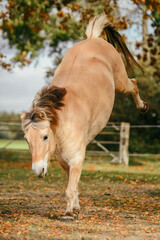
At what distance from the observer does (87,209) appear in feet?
21.0

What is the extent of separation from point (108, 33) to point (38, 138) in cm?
408

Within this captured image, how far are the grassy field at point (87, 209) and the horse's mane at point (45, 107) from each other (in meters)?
1.33

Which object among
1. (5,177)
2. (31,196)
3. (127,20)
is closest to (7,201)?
(31,196)

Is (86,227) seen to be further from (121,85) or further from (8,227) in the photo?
(121,85)

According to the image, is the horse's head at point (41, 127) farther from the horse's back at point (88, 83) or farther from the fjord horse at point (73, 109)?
the horse's back at point (88, 83)

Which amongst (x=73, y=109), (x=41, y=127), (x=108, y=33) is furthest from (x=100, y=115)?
(x=108, y=33)

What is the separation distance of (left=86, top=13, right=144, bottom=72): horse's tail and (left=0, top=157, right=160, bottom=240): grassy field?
9.43 feet

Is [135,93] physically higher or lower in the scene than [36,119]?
higher

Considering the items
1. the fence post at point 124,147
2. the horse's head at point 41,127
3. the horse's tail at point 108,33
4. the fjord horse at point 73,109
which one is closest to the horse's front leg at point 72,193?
the fjord horse at point 73,109

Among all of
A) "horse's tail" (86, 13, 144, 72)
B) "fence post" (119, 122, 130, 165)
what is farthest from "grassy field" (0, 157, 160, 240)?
"fence post" (119, 122, 130, 165)

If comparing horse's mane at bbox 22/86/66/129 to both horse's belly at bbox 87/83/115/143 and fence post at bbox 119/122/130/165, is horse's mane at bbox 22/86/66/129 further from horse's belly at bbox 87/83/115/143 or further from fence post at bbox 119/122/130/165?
fence post at bbox 119/122/130/165

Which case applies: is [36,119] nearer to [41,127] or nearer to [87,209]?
[41,127]

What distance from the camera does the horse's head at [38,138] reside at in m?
4.75

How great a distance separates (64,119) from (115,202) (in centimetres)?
257
